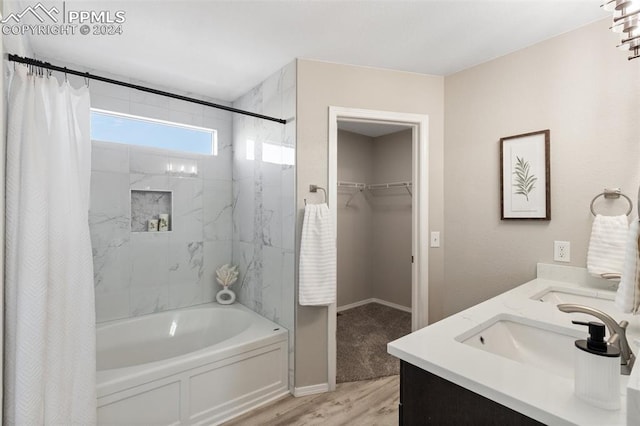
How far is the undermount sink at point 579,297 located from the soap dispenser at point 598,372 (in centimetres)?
95

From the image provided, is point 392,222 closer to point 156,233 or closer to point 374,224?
point 374,224

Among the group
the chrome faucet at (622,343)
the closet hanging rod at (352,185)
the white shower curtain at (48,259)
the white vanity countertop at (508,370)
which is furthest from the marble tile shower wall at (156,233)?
the chrome faucet at (622,343)

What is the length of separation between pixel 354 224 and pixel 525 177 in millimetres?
2462

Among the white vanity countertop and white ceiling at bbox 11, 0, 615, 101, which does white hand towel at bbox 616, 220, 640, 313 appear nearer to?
the white vanity countertop

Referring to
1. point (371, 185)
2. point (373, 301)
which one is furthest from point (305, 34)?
point (373, 301)

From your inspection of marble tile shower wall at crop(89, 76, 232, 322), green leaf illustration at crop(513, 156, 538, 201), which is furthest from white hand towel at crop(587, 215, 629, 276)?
marble tile shower wall at crop(89, 76, 232, 322)

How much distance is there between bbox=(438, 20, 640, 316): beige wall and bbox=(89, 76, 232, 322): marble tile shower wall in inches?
82.1

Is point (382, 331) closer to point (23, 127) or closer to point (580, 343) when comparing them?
point (580, 343)

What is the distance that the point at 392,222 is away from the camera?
168 inches

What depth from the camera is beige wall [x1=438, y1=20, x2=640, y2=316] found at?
169cm

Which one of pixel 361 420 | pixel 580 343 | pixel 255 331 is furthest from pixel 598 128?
pixel 255 331

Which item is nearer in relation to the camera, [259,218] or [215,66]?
[215,66]

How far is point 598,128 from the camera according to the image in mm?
1741

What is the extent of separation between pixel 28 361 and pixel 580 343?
1912 millimetres
